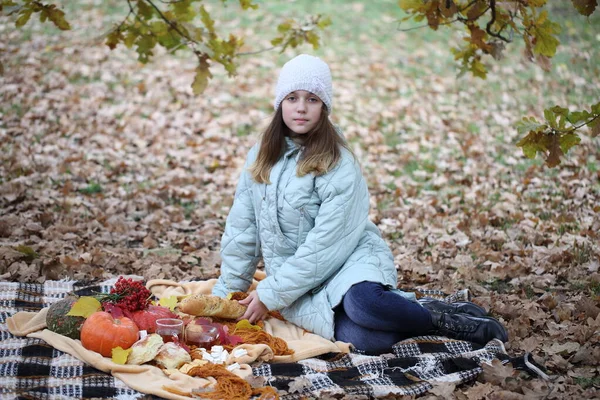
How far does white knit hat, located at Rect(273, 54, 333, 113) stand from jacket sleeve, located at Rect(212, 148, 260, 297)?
56 cm

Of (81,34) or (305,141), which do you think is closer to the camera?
(305,141)

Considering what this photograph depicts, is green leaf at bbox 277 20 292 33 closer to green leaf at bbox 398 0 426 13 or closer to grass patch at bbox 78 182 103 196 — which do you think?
green leaf at bbox 398 0 426 13

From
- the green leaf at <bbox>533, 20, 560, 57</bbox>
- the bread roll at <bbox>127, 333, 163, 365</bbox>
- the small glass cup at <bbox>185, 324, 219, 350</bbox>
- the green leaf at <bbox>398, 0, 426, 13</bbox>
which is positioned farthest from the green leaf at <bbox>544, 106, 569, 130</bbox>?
the bread roll at <bbox>127, 333, 163, 365</bbox>

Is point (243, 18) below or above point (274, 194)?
above

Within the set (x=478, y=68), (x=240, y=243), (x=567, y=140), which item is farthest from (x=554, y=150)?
(x=240, y=243)

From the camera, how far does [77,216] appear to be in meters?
5.84

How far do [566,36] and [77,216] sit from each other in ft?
35.4

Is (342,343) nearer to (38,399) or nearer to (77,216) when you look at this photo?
(38,399)

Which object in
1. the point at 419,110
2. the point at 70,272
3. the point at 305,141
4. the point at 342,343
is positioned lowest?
the point at 342,343

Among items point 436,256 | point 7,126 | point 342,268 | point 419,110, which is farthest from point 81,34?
point 342,268

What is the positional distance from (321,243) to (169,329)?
0.94 meters

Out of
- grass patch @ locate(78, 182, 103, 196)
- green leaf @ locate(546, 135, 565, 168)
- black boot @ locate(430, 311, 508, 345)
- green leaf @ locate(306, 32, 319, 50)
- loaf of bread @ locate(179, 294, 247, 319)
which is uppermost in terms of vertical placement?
green leaf @ locate(306, 32, 319, 50)

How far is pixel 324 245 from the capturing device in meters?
3.57

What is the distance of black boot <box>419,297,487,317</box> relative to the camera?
3746 millimetres
